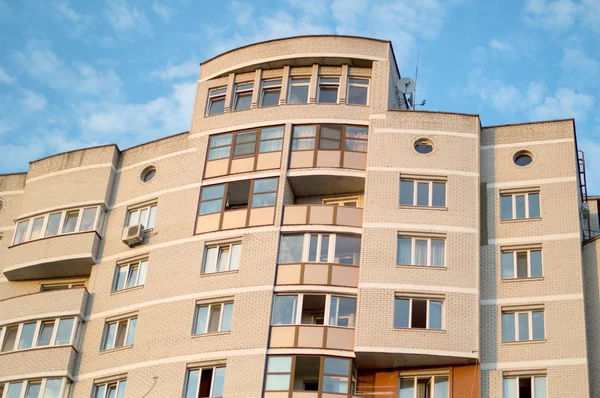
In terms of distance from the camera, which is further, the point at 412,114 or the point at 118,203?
the point at 118,203

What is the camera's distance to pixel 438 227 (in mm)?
43750

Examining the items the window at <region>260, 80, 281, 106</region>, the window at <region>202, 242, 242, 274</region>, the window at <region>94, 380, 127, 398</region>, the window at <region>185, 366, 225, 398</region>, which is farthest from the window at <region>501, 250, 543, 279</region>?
the window at <region>94, 380, 127, 398</region>

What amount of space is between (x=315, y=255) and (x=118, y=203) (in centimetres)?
1089

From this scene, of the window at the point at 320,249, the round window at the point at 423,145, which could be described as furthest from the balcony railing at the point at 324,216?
the round window at the point at 423,145

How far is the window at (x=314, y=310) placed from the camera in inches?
1671

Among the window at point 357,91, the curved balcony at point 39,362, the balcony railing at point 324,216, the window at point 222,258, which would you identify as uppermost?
the window at point 357,91

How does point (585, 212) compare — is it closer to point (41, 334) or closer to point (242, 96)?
point (242, 96)

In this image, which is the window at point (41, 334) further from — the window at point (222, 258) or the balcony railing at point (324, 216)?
the balcony railing at point (324, 216)

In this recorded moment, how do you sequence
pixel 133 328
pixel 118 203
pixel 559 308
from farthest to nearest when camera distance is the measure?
pixel 118 203
pixel 133 328
pixel 559 308

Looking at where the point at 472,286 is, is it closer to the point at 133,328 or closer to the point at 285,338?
the point at 285,338

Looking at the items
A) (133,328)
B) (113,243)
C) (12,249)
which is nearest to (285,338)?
(133,328)

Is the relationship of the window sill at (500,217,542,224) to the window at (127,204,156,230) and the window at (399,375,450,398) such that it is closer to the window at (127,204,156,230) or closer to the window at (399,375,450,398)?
the window at (399,375,450,398)

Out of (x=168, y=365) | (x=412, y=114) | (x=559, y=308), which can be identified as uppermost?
(x=412, y=114)

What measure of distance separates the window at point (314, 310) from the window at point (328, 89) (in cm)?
967
